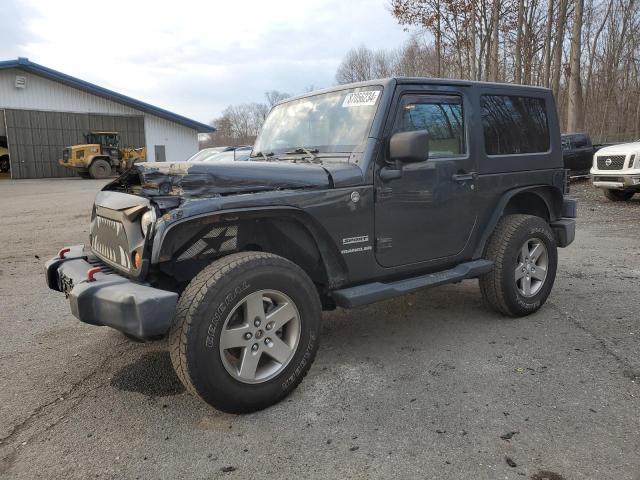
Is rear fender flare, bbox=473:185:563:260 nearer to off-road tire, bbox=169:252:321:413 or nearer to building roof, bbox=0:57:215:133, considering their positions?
off-road tire, bbox=169:252:321:413

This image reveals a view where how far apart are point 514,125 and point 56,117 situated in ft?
100

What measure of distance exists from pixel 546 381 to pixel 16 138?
3153 cm

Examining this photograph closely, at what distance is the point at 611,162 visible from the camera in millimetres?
12242

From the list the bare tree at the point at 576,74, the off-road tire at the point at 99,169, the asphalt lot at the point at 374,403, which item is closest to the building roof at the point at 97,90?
the off-road tire at the point at 99,169

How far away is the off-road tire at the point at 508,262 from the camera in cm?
435

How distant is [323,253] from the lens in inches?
134

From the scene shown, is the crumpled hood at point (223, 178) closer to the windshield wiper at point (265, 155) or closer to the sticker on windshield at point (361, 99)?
Answer: the sticker on windshield at point (361, 99)

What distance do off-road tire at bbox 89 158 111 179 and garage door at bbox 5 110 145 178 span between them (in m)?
3.97

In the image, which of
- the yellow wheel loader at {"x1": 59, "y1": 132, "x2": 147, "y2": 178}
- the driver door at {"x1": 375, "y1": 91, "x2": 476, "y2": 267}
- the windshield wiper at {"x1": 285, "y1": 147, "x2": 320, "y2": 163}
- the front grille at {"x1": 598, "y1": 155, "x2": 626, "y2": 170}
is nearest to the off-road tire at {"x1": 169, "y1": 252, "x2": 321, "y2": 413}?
the driver door at {"x1": 375, "y1": 91, "x2": 476, "y2": 267}

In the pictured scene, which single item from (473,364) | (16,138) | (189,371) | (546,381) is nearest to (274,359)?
(189,371)

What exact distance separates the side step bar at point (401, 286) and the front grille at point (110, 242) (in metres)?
1.39

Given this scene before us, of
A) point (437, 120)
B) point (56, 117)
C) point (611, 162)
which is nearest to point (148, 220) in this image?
point (437, 120)

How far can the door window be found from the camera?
3757 millimetres

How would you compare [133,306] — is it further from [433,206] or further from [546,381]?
[546,381]
